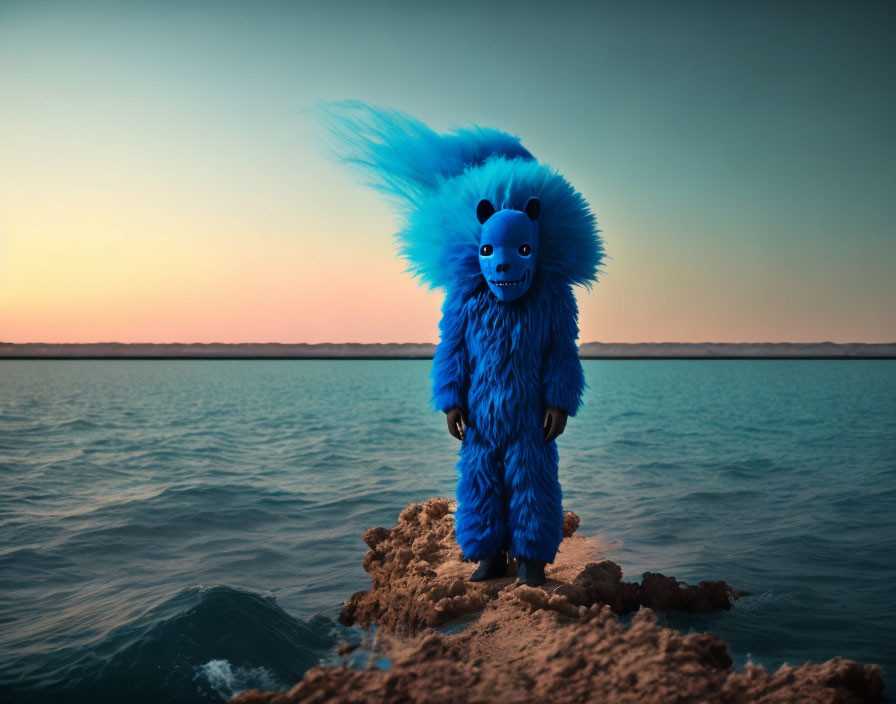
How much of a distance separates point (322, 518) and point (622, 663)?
4.08 m

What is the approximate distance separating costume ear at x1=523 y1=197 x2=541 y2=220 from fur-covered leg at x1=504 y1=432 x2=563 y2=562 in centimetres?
121

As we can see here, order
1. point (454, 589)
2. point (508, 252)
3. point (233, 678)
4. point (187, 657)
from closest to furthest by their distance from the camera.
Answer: point (233, 678), point (187, 657), point (454, 589), point (508, 252)

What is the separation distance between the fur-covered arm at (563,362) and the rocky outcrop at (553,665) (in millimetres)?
923

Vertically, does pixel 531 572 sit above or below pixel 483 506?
below

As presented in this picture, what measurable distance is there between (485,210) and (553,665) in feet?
7.74

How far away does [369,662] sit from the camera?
3.06 metres

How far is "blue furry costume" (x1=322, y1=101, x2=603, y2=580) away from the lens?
3682 millimetres

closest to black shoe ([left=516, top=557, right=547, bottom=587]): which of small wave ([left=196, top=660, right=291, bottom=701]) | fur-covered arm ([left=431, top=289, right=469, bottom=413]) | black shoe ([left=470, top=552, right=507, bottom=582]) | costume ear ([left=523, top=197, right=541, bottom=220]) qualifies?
black shoe ([left=470, top=552, right=507, bottom=582])

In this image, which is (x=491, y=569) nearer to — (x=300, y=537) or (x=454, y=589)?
(x=454, y=589)

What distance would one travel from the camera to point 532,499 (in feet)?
12.0

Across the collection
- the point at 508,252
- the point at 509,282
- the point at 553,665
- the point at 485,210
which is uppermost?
the point at 485,210

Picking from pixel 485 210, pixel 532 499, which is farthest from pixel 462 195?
pixel 532 499

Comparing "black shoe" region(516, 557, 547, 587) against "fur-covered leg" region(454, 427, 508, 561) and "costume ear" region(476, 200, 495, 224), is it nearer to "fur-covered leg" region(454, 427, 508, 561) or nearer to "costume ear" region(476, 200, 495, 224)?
"fur-covered leg" region(454, 427, 508, 561)

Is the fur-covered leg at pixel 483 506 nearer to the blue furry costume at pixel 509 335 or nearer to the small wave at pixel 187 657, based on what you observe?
the blue furry costume at pixel 509 335
